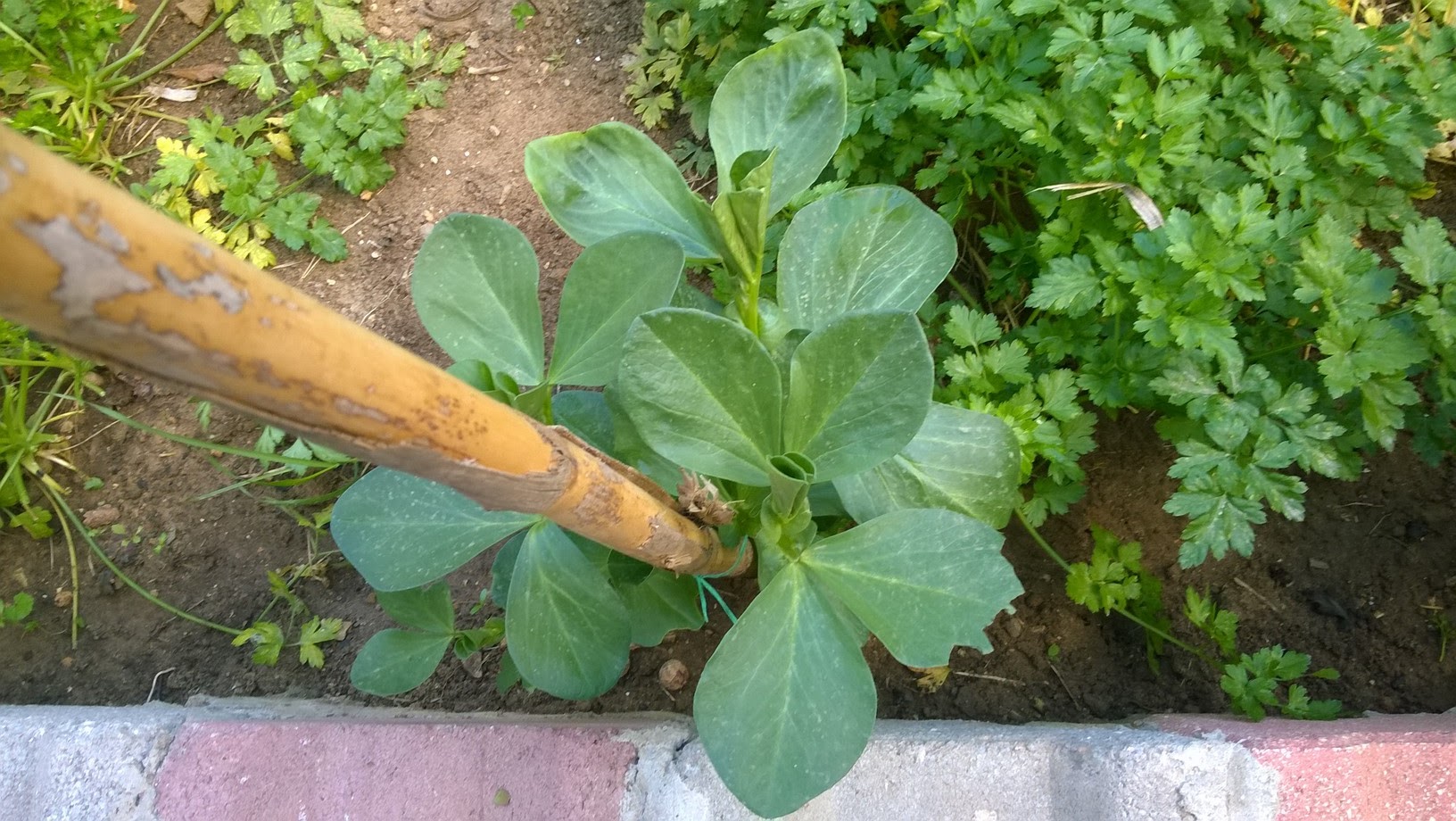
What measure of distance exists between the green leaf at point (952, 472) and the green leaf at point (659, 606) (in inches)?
12.7

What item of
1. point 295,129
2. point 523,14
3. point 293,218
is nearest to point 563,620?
point 293,218

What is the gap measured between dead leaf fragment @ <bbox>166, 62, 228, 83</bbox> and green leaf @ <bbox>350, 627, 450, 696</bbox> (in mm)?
1923

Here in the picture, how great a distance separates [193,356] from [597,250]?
0.73 metres

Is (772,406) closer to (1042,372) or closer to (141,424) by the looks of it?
(1042,372)

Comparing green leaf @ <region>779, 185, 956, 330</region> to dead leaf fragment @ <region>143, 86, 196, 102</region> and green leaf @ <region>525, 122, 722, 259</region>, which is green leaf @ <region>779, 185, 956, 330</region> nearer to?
green leaf @ <region>525, 122, 722, 259</region>

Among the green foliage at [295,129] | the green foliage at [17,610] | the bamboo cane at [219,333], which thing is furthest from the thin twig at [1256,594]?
the green foliage at [17,610]

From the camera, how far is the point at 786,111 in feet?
3.89

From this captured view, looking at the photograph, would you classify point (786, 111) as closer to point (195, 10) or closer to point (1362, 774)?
point (1362, 774)

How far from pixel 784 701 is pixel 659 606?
1.38ft

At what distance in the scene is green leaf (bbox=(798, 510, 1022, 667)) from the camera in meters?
0.95

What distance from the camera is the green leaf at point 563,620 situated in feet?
3.75

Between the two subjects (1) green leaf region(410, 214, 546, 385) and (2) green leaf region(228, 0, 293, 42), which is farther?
(2) green leaf region(228, 0, 293, 42)

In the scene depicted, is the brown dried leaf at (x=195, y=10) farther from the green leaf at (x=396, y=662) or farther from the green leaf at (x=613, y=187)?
the green leaf at (x=396, y=662)

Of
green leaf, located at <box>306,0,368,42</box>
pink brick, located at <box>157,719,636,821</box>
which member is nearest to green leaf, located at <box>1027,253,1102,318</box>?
pink brick, located at <box>157,719,636,821</box>
